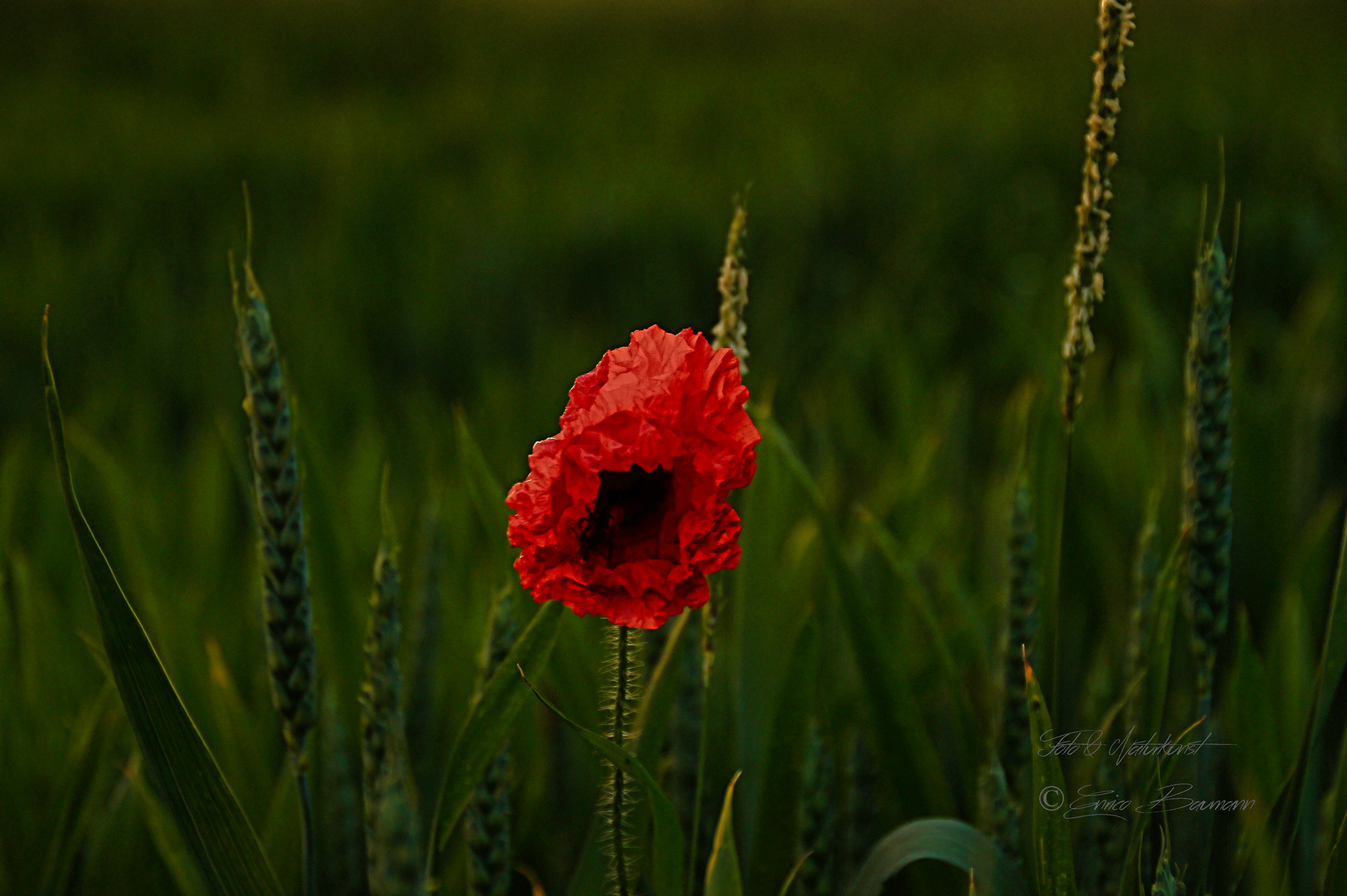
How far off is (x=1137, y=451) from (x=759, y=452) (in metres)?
0.62

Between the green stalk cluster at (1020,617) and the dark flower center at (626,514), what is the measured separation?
1.32 ft

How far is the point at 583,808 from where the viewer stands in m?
0.98

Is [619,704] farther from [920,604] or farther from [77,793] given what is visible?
[77,793]

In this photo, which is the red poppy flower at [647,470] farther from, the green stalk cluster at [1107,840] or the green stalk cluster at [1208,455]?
the green stalk cluster at [1107,840]

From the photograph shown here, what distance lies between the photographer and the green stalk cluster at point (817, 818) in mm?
745

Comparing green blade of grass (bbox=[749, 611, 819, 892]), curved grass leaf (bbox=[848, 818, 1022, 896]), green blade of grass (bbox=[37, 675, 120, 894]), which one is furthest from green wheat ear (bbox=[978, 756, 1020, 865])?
green blade of grass (bbox=[37, 675, 120, 894])

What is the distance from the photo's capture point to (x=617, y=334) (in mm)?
2682

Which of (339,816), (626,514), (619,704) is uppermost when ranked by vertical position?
(626,514)

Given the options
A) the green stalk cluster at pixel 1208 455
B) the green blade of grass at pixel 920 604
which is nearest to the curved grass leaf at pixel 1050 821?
the green stalk cluster at pixel 1208 455

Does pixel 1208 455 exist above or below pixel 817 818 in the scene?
above

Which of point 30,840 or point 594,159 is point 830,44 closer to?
point 594,159

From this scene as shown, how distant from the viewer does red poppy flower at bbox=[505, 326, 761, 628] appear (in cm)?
48

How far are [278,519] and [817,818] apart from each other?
0.43 meters

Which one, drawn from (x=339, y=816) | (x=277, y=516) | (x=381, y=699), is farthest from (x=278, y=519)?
(x=339, y=816)
